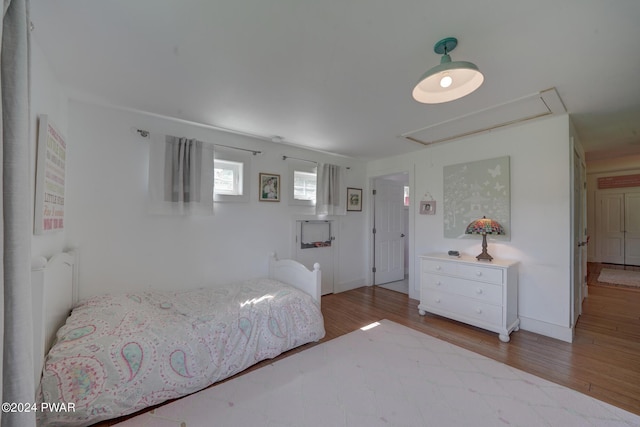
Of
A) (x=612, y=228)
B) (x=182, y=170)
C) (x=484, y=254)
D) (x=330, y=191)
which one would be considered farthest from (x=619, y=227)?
(x=182, y=170)

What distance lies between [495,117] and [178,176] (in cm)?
330

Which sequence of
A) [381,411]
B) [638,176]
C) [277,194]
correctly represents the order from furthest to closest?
[638,176]
[277,194]
[381,411]

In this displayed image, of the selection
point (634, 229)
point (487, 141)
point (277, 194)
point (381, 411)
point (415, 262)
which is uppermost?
point (487, 141)

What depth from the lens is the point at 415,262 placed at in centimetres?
380

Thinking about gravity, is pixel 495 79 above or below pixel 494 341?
above

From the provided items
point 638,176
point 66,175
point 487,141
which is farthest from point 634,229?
point 66,175

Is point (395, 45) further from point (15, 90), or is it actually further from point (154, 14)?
point (15, 90)

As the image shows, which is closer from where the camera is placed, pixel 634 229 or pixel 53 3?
pixel 53 3

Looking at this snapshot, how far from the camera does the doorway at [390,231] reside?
178 inches

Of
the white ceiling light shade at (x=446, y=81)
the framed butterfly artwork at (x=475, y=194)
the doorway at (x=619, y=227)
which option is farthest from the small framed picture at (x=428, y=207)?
the doorway at (x=619, y=227)

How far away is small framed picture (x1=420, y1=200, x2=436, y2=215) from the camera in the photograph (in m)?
3.56

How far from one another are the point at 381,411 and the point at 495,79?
244cm

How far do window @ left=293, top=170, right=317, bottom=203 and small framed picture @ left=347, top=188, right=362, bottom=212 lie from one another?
0.72m

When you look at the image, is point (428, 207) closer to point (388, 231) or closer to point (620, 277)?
point (388, 231)
